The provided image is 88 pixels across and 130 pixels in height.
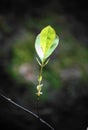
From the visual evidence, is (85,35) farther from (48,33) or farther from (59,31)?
(48,33)

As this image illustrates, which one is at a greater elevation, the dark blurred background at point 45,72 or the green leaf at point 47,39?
the green leaf at point 47,39

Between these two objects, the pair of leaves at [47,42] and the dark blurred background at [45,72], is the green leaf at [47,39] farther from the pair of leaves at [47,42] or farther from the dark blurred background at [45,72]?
the dark blurred background at [45,72]

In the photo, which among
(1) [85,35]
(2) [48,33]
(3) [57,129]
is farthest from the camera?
(1) [85,35]

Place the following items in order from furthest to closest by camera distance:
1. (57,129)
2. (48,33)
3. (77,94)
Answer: (77,94) → (57,129) → (48,33)

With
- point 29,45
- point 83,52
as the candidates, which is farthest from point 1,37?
point 83,52

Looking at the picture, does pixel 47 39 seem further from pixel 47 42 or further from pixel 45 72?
pixel 45 72

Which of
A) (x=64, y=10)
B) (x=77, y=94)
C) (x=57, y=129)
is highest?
(x=64, y=10)

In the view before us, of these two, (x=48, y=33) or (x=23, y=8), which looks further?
(x=23, y=8)

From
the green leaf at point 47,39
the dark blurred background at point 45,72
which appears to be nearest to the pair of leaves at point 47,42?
the green leaf at point 47,39

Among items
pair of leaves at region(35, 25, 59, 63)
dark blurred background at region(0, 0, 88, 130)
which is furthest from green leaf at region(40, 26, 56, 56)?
dark blurred background at region(0, 0, 88, 130)
